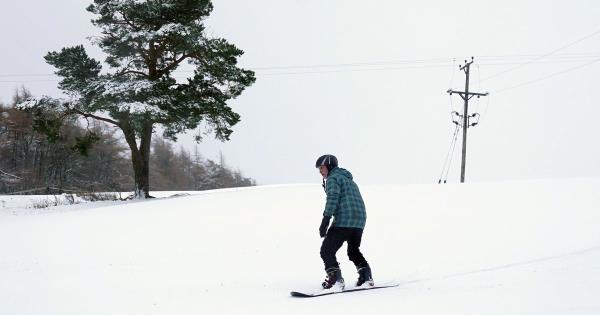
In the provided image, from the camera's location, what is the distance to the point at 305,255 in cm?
895

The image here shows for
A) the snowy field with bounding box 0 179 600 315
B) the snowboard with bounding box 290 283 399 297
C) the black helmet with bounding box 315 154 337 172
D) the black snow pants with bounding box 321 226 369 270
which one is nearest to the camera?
the snowy field with bounding box 0 179 600 315

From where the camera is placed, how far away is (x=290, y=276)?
24.7 ft

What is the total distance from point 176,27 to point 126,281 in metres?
13.3

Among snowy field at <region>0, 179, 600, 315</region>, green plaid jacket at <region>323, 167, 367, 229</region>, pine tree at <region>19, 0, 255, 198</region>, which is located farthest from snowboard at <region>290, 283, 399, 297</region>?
pine tree at <region>19, 0, 255, 198</region>

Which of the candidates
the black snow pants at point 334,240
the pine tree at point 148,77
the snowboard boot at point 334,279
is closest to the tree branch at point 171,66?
the pine tree at point 148,77

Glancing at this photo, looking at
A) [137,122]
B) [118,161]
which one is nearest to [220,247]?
[137,122]

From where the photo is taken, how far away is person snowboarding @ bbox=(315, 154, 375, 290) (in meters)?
6.01

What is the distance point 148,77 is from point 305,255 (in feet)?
46.9

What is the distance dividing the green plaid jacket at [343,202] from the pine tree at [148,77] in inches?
504

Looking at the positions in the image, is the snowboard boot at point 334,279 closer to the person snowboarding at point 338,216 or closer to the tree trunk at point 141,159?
the person snowboarding at point 338,216

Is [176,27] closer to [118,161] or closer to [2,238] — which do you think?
[2,238]

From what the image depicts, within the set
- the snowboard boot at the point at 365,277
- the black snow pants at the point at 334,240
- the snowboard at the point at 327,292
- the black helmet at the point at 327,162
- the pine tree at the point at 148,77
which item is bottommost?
the snowboard at the point at 327,292

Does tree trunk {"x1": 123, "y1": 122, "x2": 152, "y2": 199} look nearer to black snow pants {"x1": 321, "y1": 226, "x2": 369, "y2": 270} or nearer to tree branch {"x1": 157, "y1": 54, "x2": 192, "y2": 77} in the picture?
tree branch {"x1": 157, "y1": 54, "x2": 192, "y2": 77}

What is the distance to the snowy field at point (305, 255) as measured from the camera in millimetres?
5508
